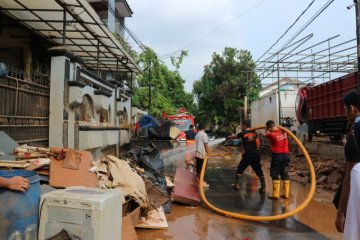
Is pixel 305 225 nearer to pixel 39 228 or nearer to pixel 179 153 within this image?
pixel 39 228

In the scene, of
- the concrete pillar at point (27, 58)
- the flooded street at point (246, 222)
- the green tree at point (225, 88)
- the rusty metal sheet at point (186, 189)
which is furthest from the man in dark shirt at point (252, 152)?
the green tree at point (225, 88)

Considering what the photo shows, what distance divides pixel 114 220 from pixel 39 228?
2.26 ft

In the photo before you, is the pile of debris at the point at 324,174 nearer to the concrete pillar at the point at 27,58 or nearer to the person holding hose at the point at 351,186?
the person holding hose at the point at 351,186

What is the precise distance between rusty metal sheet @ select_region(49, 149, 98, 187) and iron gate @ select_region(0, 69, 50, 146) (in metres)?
2.27

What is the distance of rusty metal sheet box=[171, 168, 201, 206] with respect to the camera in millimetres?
7227

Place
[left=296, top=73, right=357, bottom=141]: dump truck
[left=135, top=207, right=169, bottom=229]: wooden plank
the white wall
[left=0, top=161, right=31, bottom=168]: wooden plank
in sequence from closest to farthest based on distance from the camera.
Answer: [left=0, top=161, right=31, bottom=168]: wooden plank < [left=135, top=207, right=169, bottom=229]: wooden plank < [left=296, top=73, right=357, bottom=141]: dump truck < the white wall

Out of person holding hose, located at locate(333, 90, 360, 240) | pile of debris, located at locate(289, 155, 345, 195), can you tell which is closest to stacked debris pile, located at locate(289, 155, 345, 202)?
pile of debris, located at locate(289, 155, 345, 195)

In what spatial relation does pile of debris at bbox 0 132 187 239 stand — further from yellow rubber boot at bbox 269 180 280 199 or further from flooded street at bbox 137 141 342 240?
yellow rubber boot at bbox 269 180 280 199

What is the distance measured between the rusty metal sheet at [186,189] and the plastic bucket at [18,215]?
413cm

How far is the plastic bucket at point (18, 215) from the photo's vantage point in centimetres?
313

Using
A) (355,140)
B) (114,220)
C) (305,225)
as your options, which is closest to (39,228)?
(114,220)

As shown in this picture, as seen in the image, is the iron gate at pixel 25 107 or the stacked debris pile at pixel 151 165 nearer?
the iron gate at pixel 25 107

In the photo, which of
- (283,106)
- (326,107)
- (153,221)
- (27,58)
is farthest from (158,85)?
(153,221)

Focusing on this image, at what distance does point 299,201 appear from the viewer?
798 cm
